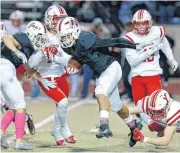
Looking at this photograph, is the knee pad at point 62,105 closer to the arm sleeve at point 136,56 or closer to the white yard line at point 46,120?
the white yard line at point 46,120

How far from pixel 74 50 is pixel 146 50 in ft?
4.62

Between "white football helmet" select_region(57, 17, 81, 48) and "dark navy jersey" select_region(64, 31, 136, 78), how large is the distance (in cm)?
8

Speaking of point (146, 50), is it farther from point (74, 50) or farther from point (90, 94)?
point (90, 94)

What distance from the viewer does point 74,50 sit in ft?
29.7

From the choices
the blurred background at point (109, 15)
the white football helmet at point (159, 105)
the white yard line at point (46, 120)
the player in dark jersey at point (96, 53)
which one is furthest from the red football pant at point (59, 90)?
the blurred background at point (109, 15)

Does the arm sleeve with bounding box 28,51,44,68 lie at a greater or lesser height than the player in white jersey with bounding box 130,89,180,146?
greater

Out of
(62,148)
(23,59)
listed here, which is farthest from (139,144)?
(23,59)

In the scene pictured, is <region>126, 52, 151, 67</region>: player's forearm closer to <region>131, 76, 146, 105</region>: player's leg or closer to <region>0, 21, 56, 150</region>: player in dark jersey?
<region>131, 76, 146, 105</region>: player's leg

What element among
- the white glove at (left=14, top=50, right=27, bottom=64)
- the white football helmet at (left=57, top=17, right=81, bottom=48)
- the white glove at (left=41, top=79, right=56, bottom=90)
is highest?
the white football helmet at (left=57, top=17, right=81, bottom=48)

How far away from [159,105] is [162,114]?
0.37ft

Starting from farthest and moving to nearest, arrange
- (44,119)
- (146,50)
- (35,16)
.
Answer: (35,16) < (44,119) < (146,50)

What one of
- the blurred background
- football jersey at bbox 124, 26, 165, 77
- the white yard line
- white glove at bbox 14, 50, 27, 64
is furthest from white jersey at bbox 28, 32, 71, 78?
the blurred background

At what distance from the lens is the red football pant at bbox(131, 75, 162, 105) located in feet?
33.2

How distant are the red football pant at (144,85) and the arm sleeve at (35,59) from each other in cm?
143
